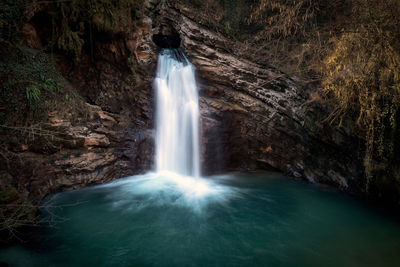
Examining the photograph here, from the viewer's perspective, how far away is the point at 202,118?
8305 mm

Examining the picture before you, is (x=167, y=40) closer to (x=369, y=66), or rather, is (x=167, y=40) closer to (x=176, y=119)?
(x=176, y=119)

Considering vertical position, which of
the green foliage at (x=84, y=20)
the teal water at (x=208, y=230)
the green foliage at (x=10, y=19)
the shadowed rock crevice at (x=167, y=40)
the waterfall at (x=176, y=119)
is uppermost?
the shadowed rock crevice at (x=167, y=40)

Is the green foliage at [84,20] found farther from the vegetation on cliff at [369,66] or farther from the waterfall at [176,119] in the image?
the vegetation on cliff at [369,66]

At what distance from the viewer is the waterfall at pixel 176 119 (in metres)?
8.09

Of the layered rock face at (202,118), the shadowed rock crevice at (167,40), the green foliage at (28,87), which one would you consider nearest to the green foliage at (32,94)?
the green foliage at (28,87)

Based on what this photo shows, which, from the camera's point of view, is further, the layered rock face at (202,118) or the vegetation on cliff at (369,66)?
the layered rock face at (202,118)

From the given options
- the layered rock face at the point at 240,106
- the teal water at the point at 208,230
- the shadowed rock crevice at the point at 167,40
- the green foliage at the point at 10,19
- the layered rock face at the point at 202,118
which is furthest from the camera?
the shadowed rock crevice at the point at 167,40

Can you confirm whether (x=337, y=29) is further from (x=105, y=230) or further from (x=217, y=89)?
(x=105, y=230)

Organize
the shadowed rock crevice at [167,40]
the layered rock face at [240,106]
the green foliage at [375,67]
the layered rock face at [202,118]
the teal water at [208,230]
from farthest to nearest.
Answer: the shadowed rock crevice at [167,40] < the layered rock face at [240,106] < the layered rock face at [202,118] < the green foliage at [375,67] < the teal water at [208,230]

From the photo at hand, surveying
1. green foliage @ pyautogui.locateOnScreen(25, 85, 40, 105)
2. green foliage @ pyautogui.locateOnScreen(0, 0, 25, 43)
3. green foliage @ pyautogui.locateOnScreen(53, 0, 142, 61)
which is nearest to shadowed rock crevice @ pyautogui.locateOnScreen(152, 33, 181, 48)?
green foliage @ pyautogui.locateOnScreen(53, 0, 142, 61)

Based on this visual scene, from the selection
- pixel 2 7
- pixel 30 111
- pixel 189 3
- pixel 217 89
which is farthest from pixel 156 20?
pixel 30 111

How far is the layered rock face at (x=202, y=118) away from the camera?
6.16 meters

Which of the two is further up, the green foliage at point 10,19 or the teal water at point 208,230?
the green foliage at point 10,19

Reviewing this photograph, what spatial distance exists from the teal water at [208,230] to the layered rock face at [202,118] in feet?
2.92
